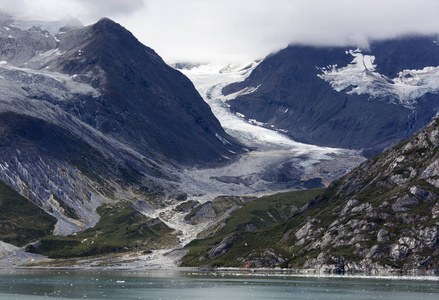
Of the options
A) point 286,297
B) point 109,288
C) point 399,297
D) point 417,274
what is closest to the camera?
point 399,297

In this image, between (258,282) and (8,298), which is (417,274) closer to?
(258,282)

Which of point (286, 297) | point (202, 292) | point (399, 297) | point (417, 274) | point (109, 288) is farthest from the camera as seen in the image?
point (417, 274)

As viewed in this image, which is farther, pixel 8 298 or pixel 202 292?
pixel 202 292

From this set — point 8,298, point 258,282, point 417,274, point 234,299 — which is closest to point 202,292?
point 234,299

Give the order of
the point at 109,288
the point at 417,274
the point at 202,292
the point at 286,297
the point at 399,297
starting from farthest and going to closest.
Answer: the point at 417,274 → the point at 109,288 → the point at 202,292 → the point at 286,297 → the point at 399,297

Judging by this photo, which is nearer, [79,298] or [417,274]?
[79,298]

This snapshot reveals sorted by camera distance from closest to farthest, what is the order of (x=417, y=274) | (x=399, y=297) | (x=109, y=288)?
(x=399, y=297), (x=109, y=288), (x=417, y=274)

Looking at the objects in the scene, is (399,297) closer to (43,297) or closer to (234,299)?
(234,299)

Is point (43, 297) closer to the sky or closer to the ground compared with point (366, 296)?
closer to the sky

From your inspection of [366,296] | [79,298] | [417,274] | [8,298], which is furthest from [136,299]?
[417,274]
